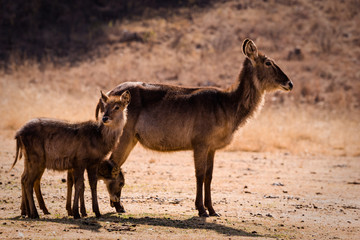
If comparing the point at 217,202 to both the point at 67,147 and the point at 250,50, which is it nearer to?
the point at 250,50

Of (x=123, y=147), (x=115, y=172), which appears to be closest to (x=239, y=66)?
(x=123, y=147)

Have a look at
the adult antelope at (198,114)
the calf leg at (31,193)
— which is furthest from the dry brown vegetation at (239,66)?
the calf leg at (31,193)

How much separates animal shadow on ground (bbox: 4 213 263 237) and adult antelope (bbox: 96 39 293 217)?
737 mm

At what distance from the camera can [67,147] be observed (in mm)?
8758

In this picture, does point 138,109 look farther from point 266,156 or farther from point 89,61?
point 89,61

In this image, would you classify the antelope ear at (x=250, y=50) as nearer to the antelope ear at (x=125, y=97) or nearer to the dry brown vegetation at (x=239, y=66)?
the antelope ear at (x=125, y=97)

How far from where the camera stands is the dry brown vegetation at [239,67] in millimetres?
21484

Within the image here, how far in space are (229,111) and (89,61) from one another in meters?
22.6

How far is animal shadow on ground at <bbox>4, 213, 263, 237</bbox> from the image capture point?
8258 millimetres

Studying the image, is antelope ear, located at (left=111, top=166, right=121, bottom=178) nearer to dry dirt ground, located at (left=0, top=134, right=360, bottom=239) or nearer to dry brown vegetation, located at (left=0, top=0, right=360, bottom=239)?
dry dirt ground, located at (left=0, top=134, right=360, bottom=239)

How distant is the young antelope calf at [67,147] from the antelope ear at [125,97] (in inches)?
7.2

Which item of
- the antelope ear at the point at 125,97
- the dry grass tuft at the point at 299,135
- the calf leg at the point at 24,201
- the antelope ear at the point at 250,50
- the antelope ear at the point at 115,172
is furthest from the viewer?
the dry grass tuft at the point at 299,135

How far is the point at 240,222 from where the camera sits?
370 inches

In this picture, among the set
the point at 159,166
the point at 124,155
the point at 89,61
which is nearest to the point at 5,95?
the point at 89,61
